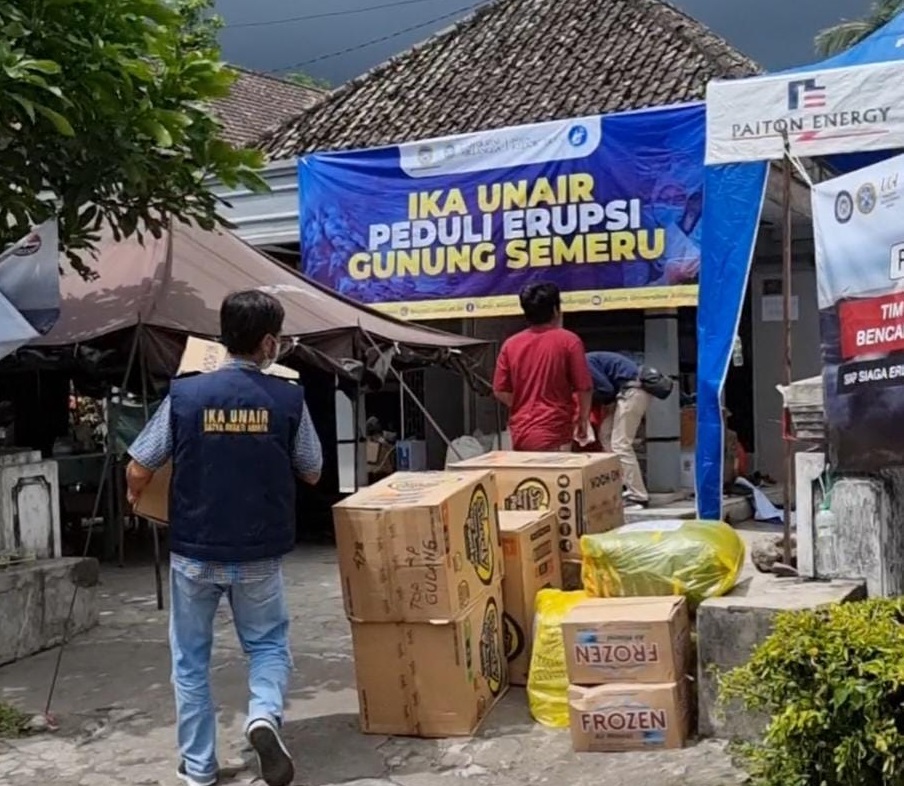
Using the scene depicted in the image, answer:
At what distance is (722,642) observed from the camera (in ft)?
14.8

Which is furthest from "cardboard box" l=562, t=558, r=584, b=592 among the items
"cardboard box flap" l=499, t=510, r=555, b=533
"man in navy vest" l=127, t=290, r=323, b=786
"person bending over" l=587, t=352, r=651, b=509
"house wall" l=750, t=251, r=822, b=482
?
"house wall" l=750, t=251, r=822, b=482

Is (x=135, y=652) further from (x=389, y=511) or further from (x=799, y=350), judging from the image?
(x=799, y=350)

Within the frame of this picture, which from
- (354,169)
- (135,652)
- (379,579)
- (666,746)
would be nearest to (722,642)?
(666,746)

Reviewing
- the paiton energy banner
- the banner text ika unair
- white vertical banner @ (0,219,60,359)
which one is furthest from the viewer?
the banner text ika unair

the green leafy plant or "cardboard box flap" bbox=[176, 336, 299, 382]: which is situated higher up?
"cardboard box flap" bbox=[176, 336, 299, 382]

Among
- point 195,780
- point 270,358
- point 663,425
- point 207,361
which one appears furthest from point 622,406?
A: point 195,780

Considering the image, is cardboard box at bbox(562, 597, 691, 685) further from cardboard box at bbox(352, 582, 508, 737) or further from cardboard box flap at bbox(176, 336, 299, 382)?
cardboard box flap at bbox(176, 336, 299, 382)

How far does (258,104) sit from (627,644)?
19.2 m

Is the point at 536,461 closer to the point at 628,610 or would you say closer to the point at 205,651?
the point at 628,610

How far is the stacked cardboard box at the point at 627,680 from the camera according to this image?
4465mm

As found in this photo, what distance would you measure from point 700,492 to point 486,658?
2657 mm

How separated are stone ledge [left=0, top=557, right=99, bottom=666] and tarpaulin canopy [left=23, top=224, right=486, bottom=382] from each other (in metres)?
2.24

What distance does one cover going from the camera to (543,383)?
637 cm

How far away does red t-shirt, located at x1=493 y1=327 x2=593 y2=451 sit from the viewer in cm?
634
